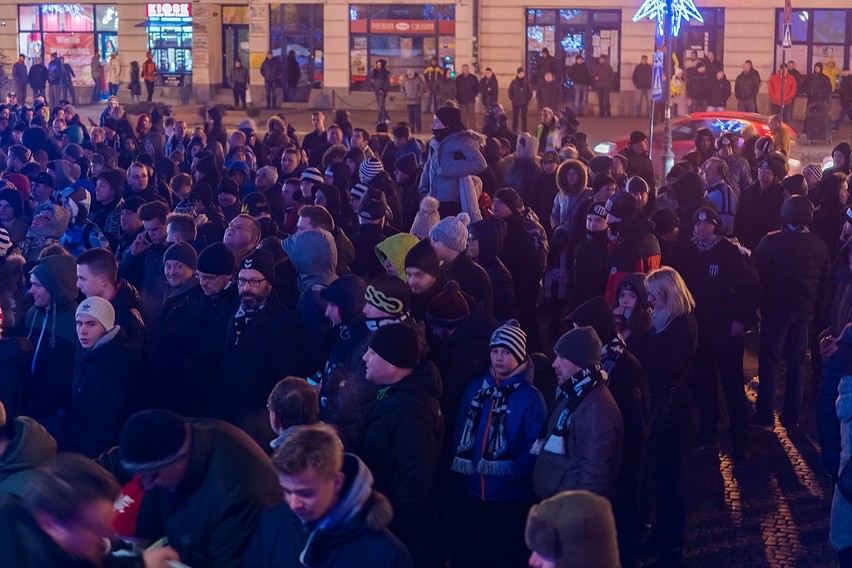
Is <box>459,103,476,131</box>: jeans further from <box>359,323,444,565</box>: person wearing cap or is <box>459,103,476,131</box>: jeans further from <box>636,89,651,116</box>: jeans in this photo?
<box>359,323,444,565</box>: person wearing cap

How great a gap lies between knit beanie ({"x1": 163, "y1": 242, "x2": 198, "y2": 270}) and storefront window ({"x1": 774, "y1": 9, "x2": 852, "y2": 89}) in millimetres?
32335

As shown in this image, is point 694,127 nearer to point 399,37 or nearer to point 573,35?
point 573,35

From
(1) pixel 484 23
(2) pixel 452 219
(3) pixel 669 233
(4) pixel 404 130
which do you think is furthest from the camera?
(1) pixel 484 23

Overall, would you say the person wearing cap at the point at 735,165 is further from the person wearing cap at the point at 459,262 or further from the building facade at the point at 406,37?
the building facade at the point at 406,37

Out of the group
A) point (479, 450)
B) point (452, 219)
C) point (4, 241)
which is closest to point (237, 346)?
point (479, 450)

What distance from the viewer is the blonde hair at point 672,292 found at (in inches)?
310

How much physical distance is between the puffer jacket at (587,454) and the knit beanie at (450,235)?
2673 millimetres

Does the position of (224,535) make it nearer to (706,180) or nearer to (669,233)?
(669,233)

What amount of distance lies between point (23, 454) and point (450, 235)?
4.23 meters

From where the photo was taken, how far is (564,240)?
1225cm

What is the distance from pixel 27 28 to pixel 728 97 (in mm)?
23336

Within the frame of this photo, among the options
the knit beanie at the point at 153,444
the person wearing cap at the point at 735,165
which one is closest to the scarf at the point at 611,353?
the knit beanie at the point at 153,444

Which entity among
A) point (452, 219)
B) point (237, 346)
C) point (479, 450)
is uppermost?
point (452, 219)

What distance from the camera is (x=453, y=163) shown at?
41.2 feet
